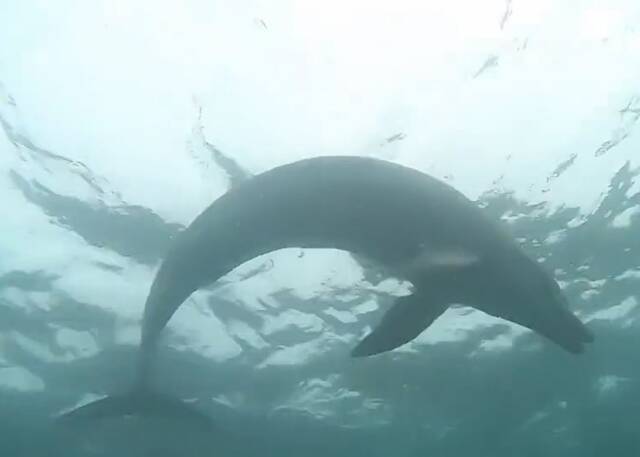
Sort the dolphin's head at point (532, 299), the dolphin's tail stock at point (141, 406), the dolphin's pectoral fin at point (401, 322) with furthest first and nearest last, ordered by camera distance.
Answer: the dolphin's tail stock at point (141, 406) < the dolphin's pectoral fin at point (401, 322) < the dolphin's head at point (532, 299)

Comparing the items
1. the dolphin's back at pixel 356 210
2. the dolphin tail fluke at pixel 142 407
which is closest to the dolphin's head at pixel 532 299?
the dolphin's back at pixel 356 210

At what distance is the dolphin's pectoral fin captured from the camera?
7.69m

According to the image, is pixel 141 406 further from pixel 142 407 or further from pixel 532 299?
pixel 532 299

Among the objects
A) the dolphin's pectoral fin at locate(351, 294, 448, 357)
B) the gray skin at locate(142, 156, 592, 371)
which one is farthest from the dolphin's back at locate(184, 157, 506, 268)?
the dolphin's pectoral fin at locate(351, 294, 448, 357)

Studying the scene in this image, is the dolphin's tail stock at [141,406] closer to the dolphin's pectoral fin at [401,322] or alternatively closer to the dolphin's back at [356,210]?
the dolphin's back at [356,210]

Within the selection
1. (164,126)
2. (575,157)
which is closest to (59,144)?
(164,126)

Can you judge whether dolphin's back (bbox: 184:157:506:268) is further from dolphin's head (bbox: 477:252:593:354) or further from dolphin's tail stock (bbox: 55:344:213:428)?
dolphin's tail stock (bbox: 55:344:213:428)

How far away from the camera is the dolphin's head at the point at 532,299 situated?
736 centimetres

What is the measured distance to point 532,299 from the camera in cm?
739

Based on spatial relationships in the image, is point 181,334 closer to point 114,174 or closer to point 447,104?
point 114,174

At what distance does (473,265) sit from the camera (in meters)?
7.45

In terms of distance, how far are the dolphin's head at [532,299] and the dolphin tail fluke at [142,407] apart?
601 centimetres

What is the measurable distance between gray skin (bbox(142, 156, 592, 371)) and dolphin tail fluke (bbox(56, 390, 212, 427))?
473 cm

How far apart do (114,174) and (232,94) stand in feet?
9.29
